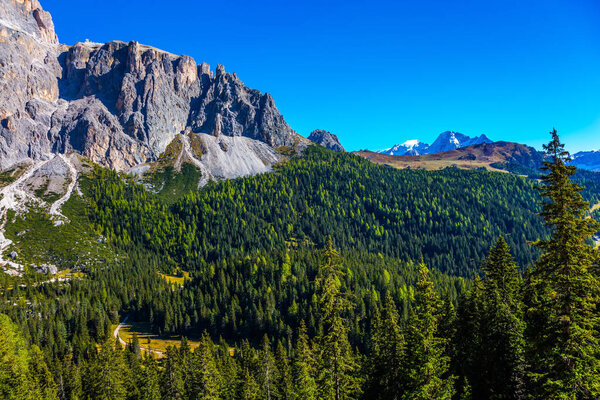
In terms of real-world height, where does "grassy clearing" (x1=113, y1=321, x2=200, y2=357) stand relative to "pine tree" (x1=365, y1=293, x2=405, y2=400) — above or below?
below

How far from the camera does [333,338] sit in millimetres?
28953

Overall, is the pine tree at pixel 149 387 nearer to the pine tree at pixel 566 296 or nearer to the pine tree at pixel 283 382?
the pine tree at pixel 283 382

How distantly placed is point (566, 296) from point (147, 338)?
457ft

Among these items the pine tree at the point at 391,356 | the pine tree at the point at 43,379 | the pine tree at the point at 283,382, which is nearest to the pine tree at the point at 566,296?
the pine tree at the point at 391,356

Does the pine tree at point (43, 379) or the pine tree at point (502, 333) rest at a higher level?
the pine tree at point (502, 333)

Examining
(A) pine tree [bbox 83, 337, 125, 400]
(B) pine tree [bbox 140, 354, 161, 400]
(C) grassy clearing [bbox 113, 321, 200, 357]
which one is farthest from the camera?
(C) grassy clearing [bbox 113, 321, 200, 357]

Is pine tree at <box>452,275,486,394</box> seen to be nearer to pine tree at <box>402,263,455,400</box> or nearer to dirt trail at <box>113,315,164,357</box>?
pine tree at <box>402,263,455,400</box>

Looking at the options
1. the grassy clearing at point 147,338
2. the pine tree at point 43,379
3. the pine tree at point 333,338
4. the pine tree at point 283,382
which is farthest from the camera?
the grassy clearing at point 147,338

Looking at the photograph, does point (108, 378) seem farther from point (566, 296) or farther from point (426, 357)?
point (566, 296)

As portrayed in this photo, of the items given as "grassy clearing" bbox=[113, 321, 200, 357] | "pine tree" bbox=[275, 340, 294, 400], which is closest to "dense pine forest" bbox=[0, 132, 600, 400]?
"pine tree" bbox=[275, 340, 294, 400]

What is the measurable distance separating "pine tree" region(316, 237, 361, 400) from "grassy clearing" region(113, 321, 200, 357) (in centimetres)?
10439

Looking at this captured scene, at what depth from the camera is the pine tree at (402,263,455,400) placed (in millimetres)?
27531

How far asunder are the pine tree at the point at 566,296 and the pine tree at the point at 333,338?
13.2 meters

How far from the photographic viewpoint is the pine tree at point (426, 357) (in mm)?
27531
